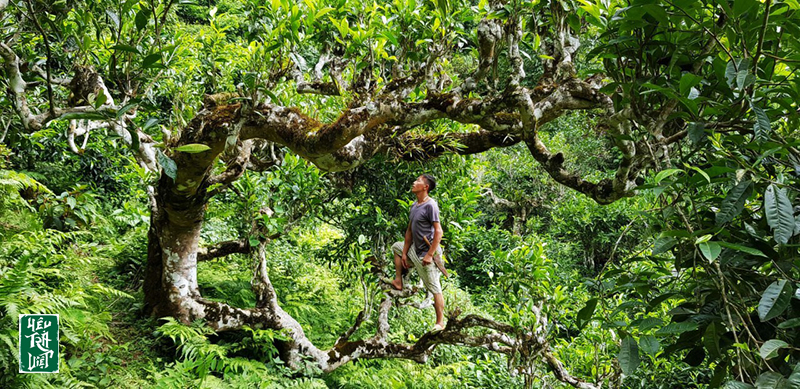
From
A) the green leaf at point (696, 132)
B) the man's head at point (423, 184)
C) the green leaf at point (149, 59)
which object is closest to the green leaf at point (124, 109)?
the green leaf at point (149, 59)

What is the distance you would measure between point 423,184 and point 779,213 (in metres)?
2.54

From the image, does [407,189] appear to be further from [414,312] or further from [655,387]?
[655,387]

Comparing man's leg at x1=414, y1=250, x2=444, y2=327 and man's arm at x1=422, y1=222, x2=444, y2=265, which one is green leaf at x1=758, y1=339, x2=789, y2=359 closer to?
man's arm at x1=422, y1=222, x2=444, y2=265

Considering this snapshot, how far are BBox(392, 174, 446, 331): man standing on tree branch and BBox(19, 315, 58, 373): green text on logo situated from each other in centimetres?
256

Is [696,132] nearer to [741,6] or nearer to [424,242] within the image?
[741,6]

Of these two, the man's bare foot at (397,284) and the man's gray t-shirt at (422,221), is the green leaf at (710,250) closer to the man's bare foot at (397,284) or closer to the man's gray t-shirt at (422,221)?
the man's gray t-shirt at (422,221)

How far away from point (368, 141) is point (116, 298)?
285 centimetres

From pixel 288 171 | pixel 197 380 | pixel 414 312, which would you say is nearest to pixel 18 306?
pixel 197 380

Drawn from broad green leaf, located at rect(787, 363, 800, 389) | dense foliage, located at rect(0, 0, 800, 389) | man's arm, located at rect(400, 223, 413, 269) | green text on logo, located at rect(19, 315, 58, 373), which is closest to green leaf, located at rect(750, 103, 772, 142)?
dense foliage, located at rect(0, 0, 800, 389)

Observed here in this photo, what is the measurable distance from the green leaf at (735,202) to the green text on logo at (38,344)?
350 centimetres

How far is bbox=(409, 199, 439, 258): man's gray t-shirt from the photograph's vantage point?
3510 mm

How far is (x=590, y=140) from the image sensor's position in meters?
11.3

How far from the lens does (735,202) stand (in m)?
1.24

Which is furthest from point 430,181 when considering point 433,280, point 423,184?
point 433,280
